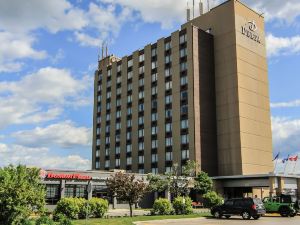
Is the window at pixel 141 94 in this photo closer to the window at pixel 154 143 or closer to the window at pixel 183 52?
the window at pixel 154 143

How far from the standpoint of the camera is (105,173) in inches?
2640

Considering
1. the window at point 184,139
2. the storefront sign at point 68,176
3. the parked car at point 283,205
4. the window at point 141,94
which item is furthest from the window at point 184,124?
the parked car at point 283,205

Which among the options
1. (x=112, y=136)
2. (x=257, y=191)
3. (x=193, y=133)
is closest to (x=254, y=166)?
(x=257, y=191)

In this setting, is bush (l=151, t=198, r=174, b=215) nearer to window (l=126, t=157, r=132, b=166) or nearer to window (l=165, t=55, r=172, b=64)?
window (l=165, t=55, r=172, b=64)

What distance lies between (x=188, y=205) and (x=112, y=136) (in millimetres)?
62985

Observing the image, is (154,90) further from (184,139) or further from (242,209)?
(242,209)

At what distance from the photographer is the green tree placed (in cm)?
2397

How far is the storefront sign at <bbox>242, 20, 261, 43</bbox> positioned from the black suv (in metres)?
54.0

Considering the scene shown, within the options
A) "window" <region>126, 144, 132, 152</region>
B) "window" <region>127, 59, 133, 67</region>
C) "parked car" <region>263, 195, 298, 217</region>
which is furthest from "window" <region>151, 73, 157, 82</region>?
"parked car" <region>263, 195, 298, 217</region>

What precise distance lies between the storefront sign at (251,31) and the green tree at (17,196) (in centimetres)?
7132

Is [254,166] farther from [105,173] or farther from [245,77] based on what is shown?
[105,173]

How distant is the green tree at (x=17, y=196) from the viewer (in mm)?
23969

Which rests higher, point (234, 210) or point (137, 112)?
point (137, 112)

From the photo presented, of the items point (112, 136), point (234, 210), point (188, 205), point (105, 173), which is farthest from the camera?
point (112, 136)
